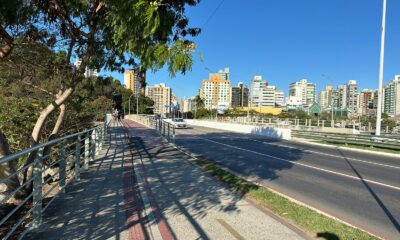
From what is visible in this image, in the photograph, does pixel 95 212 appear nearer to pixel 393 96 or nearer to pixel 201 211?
pixel 201 211

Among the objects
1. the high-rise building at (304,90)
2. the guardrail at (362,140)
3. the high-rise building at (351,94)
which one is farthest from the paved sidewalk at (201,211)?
the high-rise building at (304,90)

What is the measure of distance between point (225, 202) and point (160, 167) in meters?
5.17

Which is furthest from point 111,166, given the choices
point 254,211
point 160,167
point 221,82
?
point 221,82

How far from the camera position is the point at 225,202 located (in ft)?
26.8

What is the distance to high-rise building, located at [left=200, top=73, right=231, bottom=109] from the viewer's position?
141625 millimetres

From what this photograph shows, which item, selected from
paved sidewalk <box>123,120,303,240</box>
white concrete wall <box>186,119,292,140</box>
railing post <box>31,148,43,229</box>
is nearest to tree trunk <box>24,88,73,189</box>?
paved sidewalk <box>123,120,303,240</box>

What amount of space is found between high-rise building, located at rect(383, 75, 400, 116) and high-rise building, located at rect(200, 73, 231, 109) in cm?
4951

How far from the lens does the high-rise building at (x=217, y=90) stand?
14162 cm

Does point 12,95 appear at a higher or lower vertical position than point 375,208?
higher

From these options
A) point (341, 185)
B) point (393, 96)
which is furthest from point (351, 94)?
point (341, 185)

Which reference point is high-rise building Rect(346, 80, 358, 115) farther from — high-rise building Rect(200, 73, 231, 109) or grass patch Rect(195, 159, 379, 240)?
grass patch Rect(195, 159, 379, 240)

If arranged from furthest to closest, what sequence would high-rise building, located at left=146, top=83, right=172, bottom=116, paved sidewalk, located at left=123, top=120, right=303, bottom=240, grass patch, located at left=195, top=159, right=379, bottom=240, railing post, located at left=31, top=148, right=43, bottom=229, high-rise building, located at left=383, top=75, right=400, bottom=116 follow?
high-rise building, located at left=146, top=83, right=172, bottom=116, high-rise building, located at left=383, top=75, right=400, bottom=116, grass patch, located at left=195, top=159, right=379, bottom=240, paved sidewalk, located at left=123, top=120, right=303, bottom=240, railing post, located at left=31, top=148, right=43, bottom=229

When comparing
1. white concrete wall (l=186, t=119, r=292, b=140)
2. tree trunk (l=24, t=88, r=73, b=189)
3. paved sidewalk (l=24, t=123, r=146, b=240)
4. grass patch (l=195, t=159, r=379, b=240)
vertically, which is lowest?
white concrete wall (l=186, t=119, r=292, b=140)

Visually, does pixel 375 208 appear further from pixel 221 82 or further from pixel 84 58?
pixel 221 82
